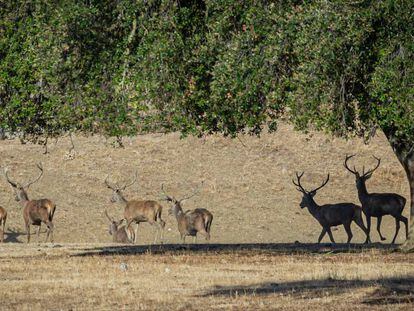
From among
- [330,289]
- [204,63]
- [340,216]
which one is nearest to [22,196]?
[340,216]

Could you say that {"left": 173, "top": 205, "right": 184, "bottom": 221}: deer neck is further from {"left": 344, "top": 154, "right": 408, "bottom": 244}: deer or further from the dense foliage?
the dense foliage

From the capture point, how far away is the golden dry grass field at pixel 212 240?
53.6ft

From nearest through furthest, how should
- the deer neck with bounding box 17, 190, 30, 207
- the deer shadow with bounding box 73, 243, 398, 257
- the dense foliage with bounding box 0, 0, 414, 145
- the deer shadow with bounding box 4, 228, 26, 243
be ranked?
the dense foliage with bounding box 0, 0, 414, 145
the deer shadow with bounding box 73, 243, 398, 257
the deer neck with bounding box 17, 190, 30, 207
the deer shadow with bounding box 4, 228, 26, 243

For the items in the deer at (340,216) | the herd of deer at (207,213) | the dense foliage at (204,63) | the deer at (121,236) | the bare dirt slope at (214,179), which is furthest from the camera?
the bare dirt slope at (214,179)

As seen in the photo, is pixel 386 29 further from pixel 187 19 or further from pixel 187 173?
pixel 187 173

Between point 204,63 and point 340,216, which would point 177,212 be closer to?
point 340,216

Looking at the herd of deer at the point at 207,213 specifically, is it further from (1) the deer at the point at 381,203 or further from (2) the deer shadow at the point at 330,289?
(2) the deer shadow at the point at 330,289

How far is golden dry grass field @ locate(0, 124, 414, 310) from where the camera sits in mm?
16328

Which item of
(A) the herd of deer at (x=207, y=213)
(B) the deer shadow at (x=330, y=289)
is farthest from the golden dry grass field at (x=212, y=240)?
(A) the herd of deer at (x=207, y=213)

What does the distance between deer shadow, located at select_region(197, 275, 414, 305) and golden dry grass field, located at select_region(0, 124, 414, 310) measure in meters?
0.02

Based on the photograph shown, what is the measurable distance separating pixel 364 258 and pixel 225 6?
6.48m

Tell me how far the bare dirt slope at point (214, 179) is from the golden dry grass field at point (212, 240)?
0.17 feet

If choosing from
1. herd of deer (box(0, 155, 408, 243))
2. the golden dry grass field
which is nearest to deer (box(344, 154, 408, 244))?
herd of deer (box(0, 155, 408, 243))

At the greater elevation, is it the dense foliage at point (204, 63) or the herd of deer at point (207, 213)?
the dense foliage at point (204, 63)
